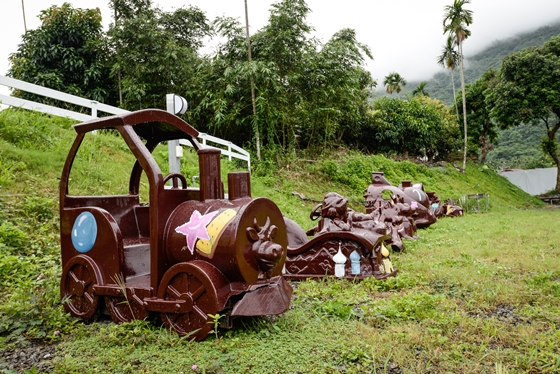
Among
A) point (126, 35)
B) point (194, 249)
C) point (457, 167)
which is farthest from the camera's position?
point (457, 167)

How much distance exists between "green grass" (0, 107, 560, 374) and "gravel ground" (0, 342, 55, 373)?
0.09 meters

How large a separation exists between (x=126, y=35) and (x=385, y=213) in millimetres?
11480

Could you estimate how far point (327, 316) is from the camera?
10.8 feet

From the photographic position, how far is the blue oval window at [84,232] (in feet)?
10.9

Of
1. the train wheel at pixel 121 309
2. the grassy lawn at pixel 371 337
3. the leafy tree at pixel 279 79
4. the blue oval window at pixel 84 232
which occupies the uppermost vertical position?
the leafy tree at pixel 279 79

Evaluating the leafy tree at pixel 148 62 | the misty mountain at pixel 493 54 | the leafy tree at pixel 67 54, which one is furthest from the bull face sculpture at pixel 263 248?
the misty mountain at pixel 493 54

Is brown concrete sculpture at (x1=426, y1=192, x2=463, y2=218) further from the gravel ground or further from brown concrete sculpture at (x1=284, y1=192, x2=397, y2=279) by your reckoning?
the gravel ground

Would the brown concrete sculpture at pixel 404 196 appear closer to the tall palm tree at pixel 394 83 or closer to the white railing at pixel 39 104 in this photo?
the white railing at pixel 39 104

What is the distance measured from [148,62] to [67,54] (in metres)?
2.75

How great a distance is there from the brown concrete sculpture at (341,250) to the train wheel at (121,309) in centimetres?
211

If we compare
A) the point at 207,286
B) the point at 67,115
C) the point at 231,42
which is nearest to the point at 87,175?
the point at 67,115

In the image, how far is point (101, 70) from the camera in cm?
1483

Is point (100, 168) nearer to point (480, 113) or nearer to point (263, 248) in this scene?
point (263, 248)

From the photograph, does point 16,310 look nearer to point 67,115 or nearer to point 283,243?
point 283,243
